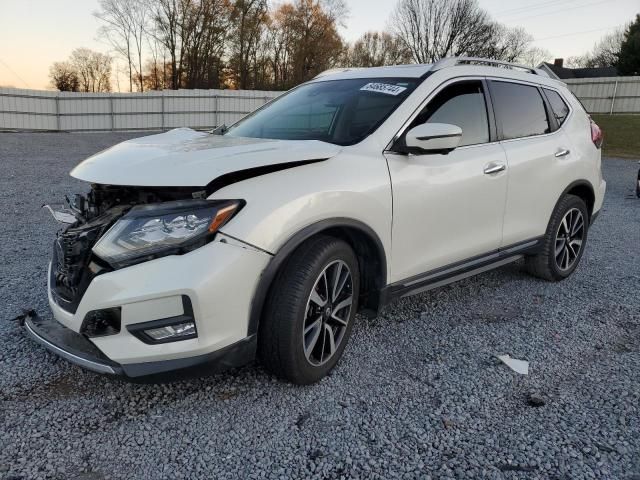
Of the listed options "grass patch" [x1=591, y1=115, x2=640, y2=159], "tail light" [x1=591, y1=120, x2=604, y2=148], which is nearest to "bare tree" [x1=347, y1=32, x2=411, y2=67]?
"grass patch" [x1=591, y1=115, x2=640, y2=159]

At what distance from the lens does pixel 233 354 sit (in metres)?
2.51

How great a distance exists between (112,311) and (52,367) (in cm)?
97

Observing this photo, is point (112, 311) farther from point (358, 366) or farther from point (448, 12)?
point (448, 12)

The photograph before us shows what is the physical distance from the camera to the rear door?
402 centimetres

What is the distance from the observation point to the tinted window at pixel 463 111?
347cm

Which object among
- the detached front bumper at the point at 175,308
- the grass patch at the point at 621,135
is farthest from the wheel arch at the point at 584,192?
the grass patch at the point at 621,135

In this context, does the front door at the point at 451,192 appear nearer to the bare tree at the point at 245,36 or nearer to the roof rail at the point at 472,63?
the roof rail at the point at 472,63

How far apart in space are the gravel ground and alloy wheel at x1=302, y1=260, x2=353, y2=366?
0.21m

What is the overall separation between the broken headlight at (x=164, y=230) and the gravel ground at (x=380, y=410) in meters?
0.75

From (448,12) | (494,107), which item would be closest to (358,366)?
(494,107)

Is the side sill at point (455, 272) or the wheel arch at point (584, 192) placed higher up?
the wheel arch at point (584, 192)

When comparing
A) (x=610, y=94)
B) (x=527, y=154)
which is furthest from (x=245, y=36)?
(x=527, y=154)

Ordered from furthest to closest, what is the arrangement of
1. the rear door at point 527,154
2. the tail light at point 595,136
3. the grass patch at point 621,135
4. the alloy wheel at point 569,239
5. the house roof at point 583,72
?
1. the house roof at point 583,72
2. the grass patch at point 621,135
3. the tail light at point 595,136
4. the alloy wheel at point 569,239
5. the rear door at point 527,154

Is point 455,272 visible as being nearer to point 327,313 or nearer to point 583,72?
point 327,313
